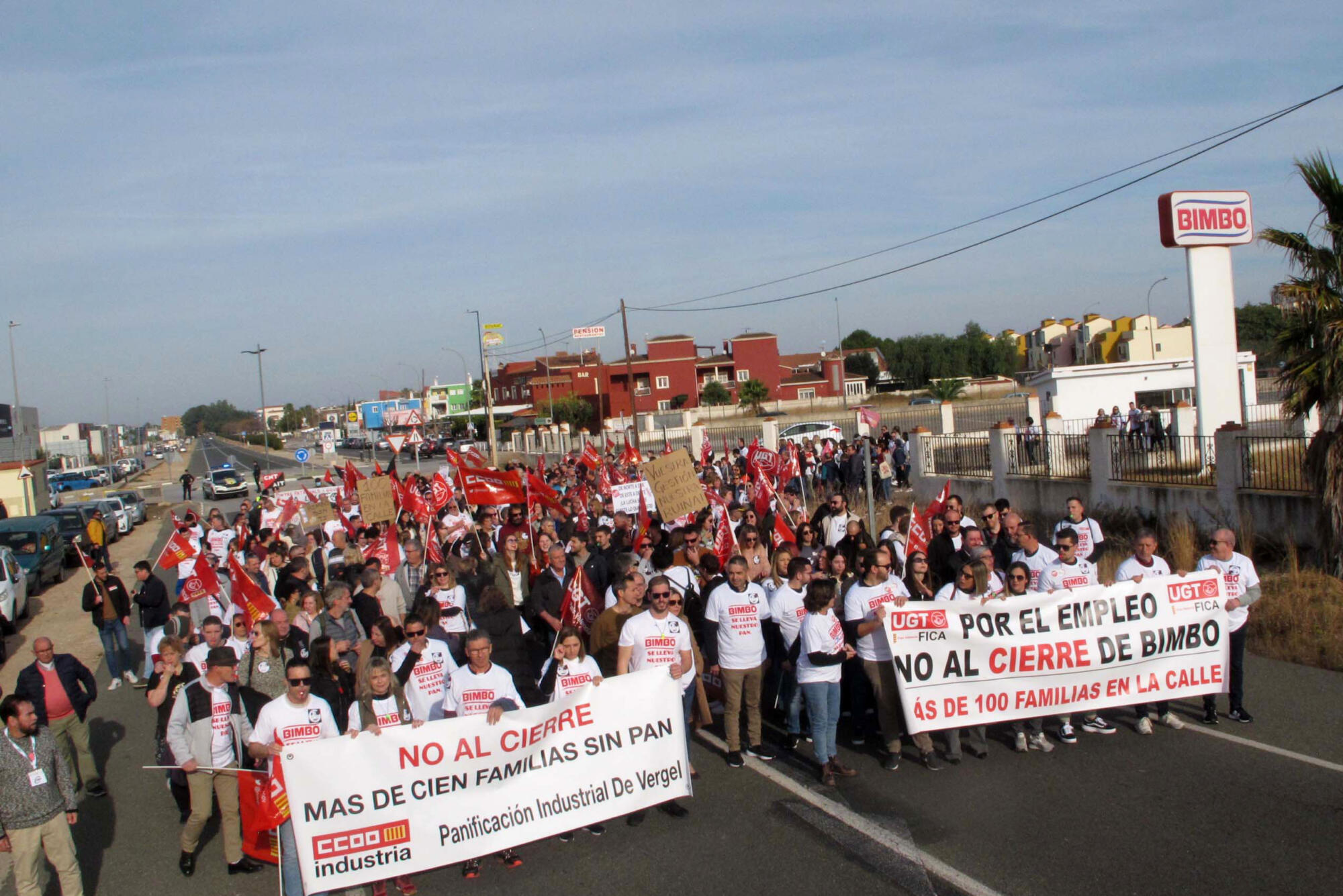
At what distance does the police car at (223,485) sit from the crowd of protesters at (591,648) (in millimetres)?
37615

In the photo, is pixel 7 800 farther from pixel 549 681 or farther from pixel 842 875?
pixel 842 875

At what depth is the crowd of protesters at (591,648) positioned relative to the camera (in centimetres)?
680

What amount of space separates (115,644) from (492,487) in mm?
5727

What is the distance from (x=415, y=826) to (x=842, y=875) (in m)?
2.46

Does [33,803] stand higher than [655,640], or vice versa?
[655,640]

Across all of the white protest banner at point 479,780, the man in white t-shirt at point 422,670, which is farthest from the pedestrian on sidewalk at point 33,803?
the man in white t-shirt at point 422,670

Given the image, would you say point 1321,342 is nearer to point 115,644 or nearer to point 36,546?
point 115,644

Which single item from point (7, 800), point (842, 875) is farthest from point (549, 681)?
point (7, 800)

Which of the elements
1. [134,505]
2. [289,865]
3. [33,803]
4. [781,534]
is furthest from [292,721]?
[134,505]

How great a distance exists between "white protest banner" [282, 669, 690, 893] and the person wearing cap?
113cm

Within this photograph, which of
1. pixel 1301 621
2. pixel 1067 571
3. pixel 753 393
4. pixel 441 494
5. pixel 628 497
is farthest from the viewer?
pixel 753 393

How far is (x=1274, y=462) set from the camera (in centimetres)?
1377

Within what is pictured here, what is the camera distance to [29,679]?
333 inches

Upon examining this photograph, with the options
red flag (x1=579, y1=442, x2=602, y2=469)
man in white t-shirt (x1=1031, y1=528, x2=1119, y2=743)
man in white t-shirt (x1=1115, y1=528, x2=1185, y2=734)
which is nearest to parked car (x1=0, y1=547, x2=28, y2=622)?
red flag (x1=579, y1=442, x2=602, y2=469)
